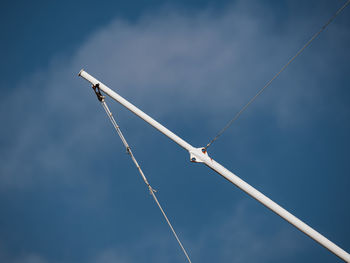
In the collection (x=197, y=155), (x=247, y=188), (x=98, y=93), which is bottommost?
(x=247, y=188)

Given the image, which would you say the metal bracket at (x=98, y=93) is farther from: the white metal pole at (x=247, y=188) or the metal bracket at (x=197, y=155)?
the metal bracket at (x=197, y=155)

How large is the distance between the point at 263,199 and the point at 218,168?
1.81 meters

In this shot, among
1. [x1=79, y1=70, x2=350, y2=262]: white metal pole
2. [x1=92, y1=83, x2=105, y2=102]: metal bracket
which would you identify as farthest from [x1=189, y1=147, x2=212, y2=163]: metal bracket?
[x1=92, y1=83, x2=105, y2=102]: metal bracket

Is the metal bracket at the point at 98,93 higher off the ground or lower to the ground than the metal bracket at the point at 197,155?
higher

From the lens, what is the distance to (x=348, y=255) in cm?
930

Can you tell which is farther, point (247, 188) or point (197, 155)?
point (197, 155)

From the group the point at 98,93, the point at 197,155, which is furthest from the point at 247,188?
the point at 98,93

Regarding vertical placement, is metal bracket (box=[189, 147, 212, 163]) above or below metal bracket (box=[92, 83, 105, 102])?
below

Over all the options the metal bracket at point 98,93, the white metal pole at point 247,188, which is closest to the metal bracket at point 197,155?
the white metal pole at point 247,188

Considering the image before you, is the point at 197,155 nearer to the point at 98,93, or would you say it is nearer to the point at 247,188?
the point at 247,188

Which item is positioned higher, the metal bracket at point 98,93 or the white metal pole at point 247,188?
the metal bracket at point 98,93

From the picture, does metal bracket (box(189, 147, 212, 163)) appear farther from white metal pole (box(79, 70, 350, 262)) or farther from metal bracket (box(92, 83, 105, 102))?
metal bracket (box(92, 83, 105, 102))

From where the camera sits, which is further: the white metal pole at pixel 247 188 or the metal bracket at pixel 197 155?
the metal bracket at pixel 197 155

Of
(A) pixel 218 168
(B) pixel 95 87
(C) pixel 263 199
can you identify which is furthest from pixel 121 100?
(C) pixel 263 199
